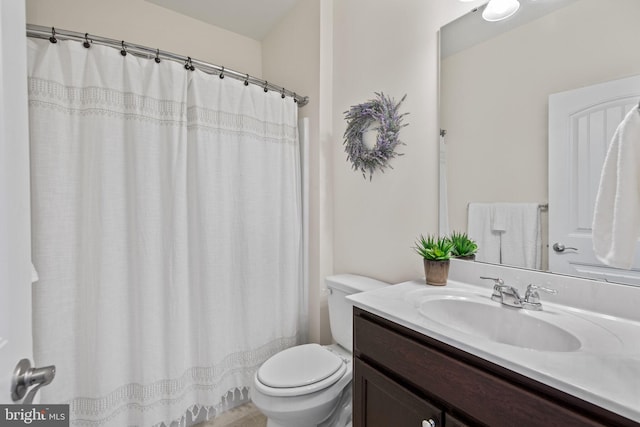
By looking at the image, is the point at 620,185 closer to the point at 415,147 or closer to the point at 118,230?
the point at 415,147

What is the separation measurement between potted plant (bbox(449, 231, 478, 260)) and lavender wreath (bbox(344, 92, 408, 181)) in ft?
1.60

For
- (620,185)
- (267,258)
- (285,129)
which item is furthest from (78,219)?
(620,185)

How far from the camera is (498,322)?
3.04ft

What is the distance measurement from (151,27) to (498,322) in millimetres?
2598

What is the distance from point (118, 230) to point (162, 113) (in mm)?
618

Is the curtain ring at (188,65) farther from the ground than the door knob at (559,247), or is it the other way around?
the curtain ring at (188,65)

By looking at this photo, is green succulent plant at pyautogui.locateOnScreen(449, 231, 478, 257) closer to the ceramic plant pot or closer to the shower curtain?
the ceramic plant pot

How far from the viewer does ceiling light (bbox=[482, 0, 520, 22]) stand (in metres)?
1.07

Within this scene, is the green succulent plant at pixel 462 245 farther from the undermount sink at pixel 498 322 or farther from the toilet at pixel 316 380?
the toilet at pixel 316 380

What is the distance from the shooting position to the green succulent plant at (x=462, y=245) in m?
1.19

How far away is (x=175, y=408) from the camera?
143 cm

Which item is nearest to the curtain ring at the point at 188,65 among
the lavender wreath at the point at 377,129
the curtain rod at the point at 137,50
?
the curtain rod at the point at 137,50

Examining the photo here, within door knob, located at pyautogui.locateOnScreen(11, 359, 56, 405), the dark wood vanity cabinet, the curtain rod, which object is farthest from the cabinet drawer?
the curtain rod

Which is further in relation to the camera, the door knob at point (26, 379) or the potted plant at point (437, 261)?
the potted plant at point (437, 261)
